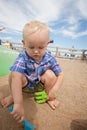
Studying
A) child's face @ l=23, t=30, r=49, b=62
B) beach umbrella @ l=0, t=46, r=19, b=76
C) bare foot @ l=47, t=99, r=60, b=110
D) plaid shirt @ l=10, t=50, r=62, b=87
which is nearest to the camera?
child's face @ l=23, t=30, r=49, b=62

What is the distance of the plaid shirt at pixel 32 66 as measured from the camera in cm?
146

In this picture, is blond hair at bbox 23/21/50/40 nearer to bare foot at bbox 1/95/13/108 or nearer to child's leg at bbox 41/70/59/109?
child's leg at bbox 41/70/59/109

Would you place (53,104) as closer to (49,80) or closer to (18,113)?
(49,80)

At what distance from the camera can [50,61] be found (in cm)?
168

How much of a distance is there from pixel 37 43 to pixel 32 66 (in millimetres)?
277

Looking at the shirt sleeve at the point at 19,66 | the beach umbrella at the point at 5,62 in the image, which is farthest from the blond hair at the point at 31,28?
the beach umbrella at the point at 5,62

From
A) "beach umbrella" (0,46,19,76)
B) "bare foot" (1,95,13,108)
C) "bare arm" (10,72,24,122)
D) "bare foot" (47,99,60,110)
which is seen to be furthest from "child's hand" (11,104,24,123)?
"beach umbrella" (0,46,19,76)

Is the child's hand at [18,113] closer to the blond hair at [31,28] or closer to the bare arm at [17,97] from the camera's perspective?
the bare arm at [17,97]

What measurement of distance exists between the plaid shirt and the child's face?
104mm

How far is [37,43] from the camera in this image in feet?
4.42

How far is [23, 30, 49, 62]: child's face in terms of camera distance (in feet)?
4.40

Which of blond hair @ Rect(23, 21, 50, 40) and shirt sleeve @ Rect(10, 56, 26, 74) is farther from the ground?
blond hair @ Rect(23, 21, 50, 40)

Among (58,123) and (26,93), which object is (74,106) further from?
(26,93)

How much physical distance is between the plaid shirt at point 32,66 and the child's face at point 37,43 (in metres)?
0.10
